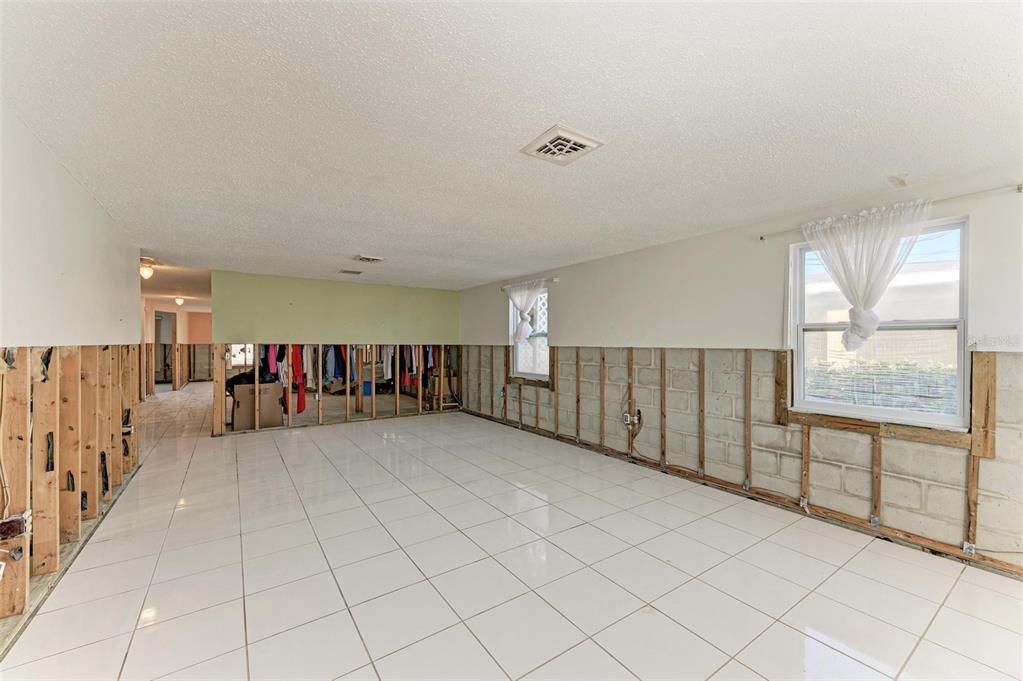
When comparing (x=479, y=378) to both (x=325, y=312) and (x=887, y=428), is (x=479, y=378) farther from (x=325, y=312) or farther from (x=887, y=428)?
(x=887, y=428)

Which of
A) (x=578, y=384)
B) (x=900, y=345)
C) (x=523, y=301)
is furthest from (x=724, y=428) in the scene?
(x=523, y=301)

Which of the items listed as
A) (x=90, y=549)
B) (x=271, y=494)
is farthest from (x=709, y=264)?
(x=90, y=549)

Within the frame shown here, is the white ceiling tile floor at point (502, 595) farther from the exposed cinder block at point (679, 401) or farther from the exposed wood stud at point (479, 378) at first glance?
the exposed wood stud at point (479, 378)

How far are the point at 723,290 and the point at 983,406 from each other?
1.82 metres

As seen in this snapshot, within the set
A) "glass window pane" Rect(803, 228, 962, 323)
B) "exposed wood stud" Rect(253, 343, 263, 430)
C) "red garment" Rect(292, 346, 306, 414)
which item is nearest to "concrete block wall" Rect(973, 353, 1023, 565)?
"glass window pane" Rect(803, 228, 962, 323)

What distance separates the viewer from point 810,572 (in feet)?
7.95

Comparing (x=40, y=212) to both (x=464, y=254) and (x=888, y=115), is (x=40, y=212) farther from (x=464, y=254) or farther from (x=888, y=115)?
(x=888, y=115)

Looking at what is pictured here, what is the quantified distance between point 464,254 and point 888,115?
371 centimetres

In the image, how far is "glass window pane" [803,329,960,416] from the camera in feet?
8.78

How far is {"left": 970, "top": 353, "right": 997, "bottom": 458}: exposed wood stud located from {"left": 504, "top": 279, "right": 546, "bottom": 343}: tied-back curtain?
435cm

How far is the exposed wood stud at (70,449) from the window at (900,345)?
5.29 meters

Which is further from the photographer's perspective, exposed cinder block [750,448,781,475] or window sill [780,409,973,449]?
exposed cinder block [750,448,781,475]

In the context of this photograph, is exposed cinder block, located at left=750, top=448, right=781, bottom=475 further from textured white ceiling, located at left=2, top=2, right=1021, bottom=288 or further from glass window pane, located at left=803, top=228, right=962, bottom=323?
textured white ceiling, located at left=2, top=2, right=1021, bottom=288

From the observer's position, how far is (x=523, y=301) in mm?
6273
